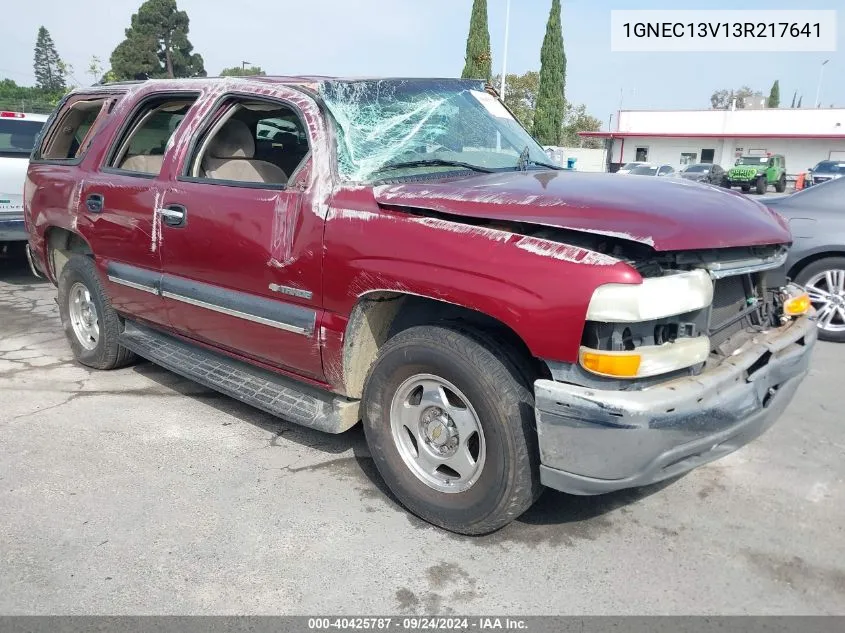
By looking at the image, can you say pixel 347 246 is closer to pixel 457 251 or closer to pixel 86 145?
pixel 457 251

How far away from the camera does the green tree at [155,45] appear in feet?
200

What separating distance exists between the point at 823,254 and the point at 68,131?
21.1 feet

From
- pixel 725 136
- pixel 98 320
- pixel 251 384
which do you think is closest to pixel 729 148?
pixel 725 136

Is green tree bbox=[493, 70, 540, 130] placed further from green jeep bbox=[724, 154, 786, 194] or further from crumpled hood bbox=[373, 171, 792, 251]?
crumpled hood bbox=[373, 171, 792, 251]

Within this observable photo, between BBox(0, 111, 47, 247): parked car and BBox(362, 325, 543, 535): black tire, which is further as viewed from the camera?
BBox(0, 111, 47, 247): parked car

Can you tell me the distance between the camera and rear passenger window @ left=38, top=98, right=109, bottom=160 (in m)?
5.27

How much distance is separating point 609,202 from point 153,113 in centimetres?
328

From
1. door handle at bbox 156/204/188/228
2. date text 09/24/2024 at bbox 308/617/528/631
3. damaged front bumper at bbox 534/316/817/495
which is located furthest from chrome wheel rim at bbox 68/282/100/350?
damaged front bumper at bbox 534/316/817/495

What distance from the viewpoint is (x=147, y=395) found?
4.60 meters

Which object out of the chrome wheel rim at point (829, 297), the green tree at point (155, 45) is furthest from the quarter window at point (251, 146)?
the green tree at point (155, 45)

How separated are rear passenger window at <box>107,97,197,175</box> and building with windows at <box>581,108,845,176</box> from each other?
4179 centimetres

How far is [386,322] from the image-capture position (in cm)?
326

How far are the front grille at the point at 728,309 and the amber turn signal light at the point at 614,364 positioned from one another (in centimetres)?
62

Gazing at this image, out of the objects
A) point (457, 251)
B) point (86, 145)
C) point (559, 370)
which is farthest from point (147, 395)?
point (559, 370)
